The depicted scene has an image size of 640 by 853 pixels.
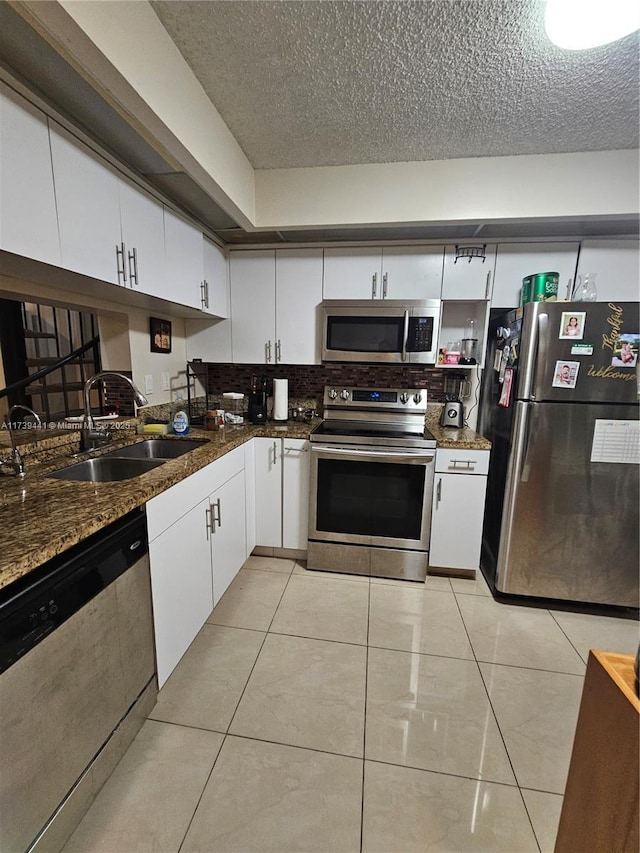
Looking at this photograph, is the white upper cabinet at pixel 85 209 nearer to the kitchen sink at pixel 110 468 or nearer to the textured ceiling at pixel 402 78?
the textured ceiling at pixel 402 78

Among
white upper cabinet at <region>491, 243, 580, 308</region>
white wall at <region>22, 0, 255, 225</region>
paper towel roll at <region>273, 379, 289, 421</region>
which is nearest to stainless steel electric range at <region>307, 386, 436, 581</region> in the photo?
paper towel roll at <region>273, 379, 289, 421</region>

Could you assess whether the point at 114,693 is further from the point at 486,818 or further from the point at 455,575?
the point at 455,575

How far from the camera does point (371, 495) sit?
225 centimetres

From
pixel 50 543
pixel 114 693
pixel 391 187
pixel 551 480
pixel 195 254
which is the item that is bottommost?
pixel 114 693

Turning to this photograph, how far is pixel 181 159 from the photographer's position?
144cm

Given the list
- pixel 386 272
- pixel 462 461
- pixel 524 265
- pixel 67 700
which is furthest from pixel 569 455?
pixel 67 700

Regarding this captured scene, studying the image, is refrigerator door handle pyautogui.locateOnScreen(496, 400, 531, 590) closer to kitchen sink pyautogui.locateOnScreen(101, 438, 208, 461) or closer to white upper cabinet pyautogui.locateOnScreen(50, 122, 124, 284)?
kitchen sink pyautogui.locateOnScreen(101, 438, 208, 461)

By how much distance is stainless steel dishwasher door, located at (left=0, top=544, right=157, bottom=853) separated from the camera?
808 millimetres

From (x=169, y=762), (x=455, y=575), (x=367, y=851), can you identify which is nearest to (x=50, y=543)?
(x=169, y=762)

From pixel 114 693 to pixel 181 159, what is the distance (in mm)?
1937

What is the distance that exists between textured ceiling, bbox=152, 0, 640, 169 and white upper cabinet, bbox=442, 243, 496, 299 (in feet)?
1.75

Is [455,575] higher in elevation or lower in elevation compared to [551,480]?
lower

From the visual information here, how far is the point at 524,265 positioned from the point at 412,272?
0.70 m

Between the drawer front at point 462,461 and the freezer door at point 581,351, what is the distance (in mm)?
450
